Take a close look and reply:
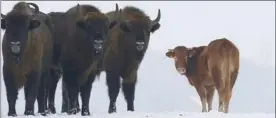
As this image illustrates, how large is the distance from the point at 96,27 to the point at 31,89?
81.3 inches

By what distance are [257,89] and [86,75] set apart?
4711cm

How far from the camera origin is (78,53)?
1756 centimetres

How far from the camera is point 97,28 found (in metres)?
17.0

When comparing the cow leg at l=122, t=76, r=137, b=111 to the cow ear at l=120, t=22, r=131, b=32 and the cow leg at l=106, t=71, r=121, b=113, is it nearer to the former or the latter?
the cow leg at l=106, t=71, r=121, b=113

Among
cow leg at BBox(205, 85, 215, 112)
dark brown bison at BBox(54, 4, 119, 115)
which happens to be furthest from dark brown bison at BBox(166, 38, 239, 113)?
dark brown bison at BBox(54, 4, 119, 115)

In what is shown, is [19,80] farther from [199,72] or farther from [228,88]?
[199,72]

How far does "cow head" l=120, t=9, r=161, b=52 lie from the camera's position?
18.3 m

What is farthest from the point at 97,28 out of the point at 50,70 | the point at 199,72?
the point at 199,72

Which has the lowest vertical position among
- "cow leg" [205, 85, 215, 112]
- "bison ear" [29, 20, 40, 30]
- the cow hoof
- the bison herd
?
"cow leg" [205, 85, 215, 112]

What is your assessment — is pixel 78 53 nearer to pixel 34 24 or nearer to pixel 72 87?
pixel 72 87

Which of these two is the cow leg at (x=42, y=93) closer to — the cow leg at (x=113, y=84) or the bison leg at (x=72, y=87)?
the bison leg at (x=72, y=87)

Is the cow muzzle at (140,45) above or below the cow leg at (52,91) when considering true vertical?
above

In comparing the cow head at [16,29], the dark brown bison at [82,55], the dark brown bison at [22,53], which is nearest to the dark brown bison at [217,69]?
the dark brown bison at [82,55]

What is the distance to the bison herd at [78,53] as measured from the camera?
1653 centimetres
